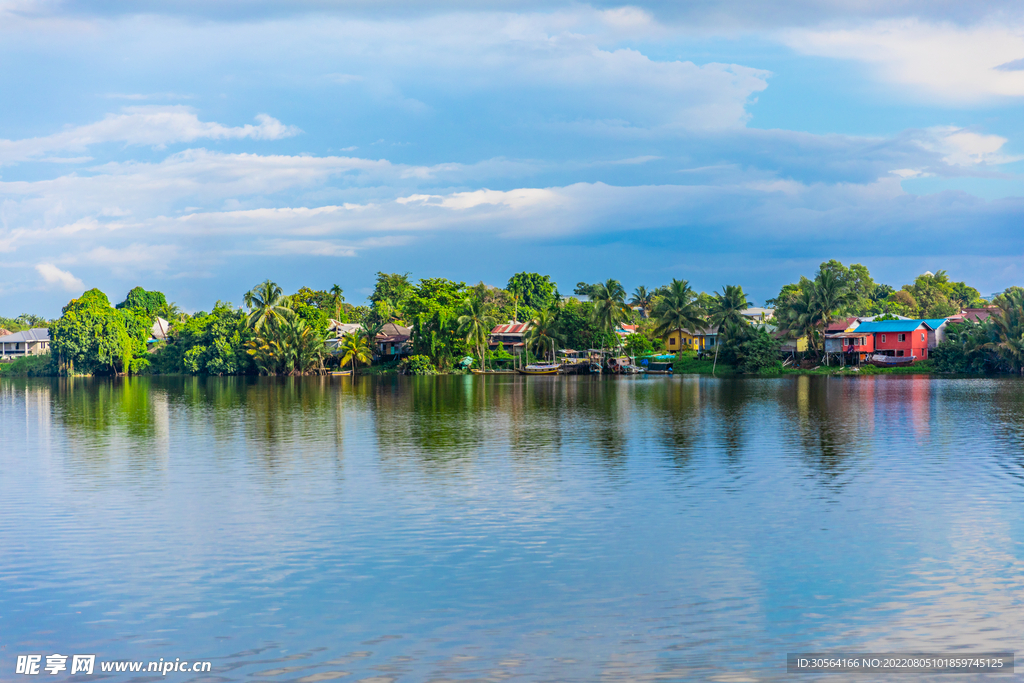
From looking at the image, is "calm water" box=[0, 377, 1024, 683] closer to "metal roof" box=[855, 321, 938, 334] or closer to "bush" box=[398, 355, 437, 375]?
"metal roof" box=[855, 321, 938, 334]

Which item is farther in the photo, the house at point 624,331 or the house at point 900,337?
the house at point 624,331

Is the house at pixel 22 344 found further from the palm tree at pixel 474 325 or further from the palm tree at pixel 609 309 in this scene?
the palm tree at pixel 609 309

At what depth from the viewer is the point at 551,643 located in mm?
11195

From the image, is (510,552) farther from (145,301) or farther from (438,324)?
(145,301)

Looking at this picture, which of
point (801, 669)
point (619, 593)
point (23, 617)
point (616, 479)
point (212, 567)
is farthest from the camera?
point (616, 479)

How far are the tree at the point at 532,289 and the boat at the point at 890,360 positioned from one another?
56685mm

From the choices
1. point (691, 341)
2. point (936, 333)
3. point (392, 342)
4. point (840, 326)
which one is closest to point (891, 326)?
point (936, 333)

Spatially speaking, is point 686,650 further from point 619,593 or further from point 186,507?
point 186,507

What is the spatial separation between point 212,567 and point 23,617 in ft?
10.5

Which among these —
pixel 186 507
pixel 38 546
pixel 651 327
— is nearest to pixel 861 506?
pixel 186 507

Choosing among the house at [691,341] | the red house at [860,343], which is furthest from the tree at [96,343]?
the red house at [860,343]

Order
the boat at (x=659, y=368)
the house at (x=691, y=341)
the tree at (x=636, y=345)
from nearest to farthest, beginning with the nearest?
the boat at (x=659, y=368) → the tree at (x=636, y=345) → the house at (x=691, y=341)

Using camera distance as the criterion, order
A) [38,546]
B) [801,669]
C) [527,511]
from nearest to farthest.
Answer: [801,669], [38,546], [527,511]

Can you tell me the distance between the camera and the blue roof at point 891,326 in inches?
3959
